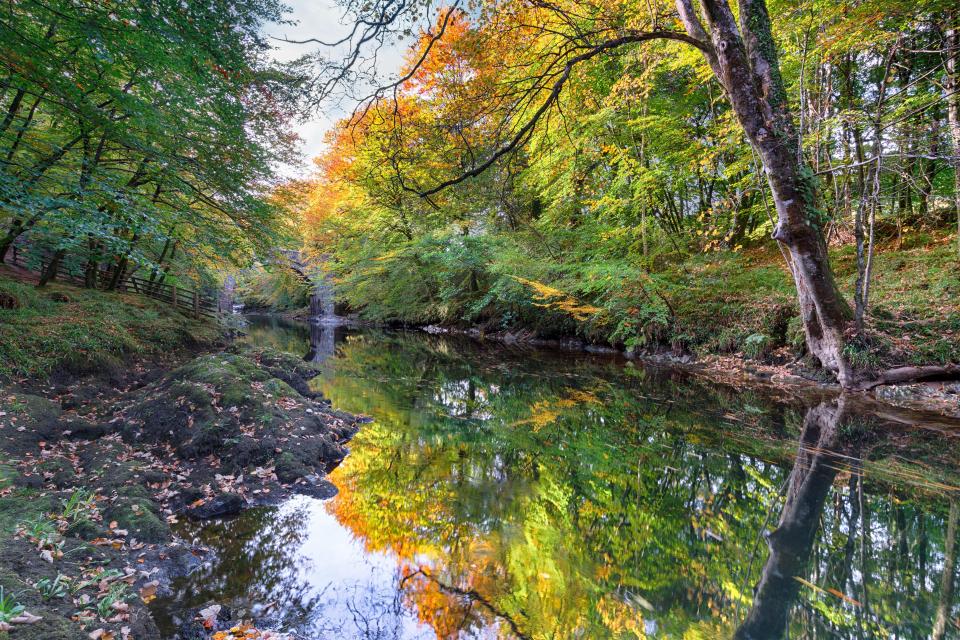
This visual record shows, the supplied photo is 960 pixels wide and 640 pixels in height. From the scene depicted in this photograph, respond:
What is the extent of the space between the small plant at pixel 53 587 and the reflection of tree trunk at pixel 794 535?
3250 millimetres

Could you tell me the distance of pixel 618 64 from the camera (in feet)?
35.0

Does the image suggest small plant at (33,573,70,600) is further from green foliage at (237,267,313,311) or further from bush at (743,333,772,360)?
green foliage at (237,267,313,311)

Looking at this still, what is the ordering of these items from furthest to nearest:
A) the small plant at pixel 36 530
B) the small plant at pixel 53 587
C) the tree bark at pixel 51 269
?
the tree bark at pixel 51 269 < the small plant at pixel 36 530 < the small plant at pixel 53 587

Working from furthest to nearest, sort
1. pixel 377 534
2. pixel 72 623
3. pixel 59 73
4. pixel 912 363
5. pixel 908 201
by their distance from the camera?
pixel 908 201 < pixel 912 363 < pixel 59 73 < pixel 377 534 < pixel 72 623

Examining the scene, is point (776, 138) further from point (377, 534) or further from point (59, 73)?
point (59, 73)

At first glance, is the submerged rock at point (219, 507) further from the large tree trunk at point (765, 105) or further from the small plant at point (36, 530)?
the large tree trunk at point (765, 105)

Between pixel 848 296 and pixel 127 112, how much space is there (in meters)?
12.3

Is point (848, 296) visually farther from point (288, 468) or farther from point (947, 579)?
point (288, 468)

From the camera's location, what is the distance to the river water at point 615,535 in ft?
7.75

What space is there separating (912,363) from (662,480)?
5.39 meters

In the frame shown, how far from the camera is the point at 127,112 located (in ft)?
18.7

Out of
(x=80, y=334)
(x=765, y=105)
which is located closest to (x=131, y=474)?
(x=80, y=334)

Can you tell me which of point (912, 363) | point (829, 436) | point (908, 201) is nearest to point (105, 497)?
point (829, 436)

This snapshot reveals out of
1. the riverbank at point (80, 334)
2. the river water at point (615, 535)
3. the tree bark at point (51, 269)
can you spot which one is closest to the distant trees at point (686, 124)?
the river water at point (615, 535)
